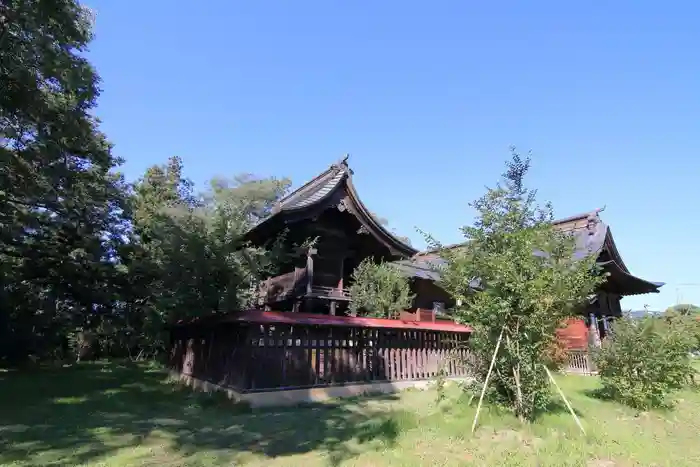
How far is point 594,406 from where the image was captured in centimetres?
886

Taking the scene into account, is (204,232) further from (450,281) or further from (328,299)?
(450,281)

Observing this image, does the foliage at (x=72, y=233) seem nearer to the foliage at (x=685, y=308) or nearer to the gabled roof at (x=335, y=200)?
the gabled roof at (x=335, y=200)

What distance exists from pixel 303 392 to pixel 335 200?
689 cm

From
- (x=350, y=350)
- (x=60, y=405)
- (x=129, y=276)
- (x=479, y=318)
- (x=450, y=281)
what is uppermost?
(x=129, y=276)

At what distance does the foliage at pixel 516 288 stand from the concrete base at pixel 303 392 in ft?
11.1

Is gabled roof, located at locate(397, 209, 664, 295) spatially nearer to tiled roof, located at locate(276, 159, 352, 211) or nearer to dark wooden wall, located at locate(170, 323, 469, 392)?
tiled roof, located at locate(276, 159, 352, 211)

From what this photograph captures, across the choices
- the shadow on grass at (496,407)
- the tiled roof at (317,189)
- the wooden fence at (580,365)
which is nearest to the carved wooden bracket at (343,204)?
the tiled roof at (317,189)

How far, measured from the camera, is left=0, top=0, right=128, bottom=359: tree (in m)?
9.18

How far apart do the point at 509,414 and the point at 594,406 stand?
328 cm

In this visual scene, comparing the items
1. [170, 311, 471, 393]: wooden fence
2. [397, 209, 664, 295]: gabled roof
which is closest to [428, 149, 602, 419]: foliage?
[170, 311, 471, 393]: wooden fence

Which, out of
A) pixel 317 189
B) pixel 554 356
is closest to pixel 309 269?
pixel 317 189

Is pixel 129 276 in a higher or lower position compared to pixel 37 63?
lower

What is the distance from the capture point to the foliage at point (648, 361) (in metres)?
8.90

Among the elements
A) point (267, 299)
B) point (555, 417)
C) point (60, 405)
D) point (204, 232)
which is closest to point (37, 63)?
point (204, 232)
